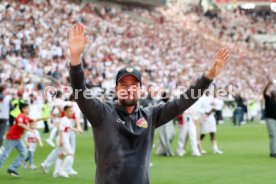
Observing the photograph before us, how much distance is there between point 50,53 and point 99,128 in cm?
2965

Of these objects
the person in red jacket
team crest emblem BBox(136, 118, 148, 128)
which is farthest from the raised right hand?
the person in red jacket

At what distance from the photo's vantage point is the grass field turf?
47.4 feet

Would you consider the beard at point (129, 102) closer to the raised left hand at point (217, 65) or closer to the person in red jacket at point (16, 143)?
the raised left hand at point (217, 65)

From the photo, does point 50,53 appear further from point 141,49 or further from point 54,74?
point 141,49

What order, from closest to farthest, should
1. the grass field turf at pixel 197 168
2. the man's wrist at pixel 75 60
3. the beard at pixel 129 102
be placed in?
1. the man's wrist at pixel 75 60
2. the beard at pixel 129 102
3. the grass field turf at pixel 197 168

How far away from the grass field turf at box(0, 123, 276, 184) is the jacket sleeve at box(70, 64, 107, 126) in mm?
8196

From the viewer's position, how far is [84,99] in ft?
19.1

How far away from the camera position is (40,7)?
4034 centimetres

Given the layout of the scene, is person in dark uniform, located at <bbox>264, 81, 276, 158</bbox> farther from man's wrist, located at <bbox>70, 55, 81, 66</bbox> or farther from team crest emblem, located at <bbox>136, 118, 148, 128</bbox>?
man's wrist, located at <bbox>70, 55, 81, 66</bbox>

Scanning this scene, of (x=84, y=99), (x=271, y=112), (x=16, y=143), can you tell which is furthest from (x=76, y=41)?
(x=271, y=112)

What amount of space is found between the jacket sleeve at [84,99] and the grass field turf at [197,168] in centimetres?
820

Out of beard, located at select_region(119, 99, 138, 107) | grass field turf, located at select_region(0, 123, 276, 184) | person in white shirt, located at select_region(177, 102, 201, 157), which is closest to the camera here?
beard, located at select_region(119, 99, 138, 107)

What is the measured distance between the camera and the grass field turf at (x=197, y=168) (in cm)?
1445

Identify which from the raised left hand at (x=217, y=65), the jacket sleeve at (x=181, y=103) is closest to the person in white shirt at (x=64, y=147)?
the jacket sleeve at (x=181, y=103)
